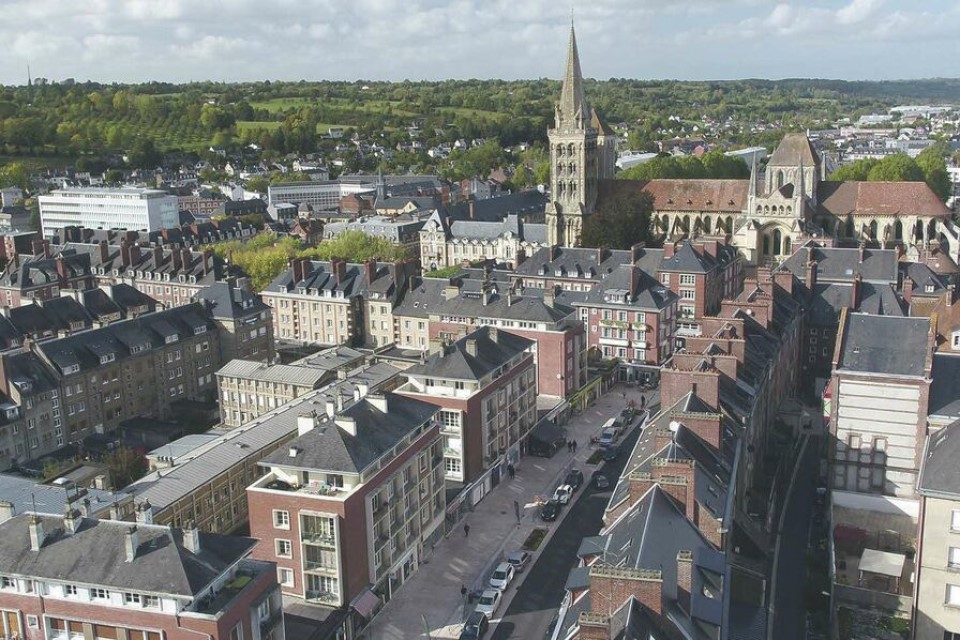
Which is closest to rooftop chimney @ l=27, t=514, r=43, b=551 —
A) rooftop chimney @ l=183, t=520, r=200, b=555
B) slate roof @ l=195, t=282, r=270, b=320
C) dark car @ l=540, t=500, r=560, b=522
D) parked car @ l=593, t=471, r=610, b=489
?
rooftop chimney @ l=183, t=520, r=200, b=555

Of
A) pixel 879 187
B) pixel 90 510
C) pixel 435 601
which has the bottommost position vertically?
pixel 435 601

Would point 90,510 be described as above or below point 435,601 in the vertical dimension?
above

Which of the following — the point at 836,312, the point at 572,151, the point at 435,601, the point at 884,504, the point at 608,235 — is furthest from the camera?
the point at 572,151

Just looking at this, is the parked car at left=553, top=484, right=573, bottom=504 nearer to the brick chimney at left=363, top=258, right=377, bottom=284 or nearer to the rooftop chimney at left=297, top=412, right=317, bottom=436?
the rooftop chimney at left=297, top=412, right=317, bottom=436

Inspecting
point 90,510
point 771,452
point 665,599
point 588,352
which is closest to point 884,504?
point 771,452

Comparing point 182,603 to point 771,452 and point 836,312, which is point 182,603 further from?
point 836,312

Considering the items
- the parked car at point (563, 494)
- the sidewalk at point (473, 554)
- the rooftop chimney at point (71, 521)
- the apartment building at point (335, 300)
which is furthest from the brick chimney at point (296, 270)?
the rooftop chimney at point (71, 521)

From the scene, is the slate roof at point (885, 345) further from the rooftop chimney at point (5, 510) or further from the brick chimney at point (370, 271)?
the brick chimney at point (370, 271)
